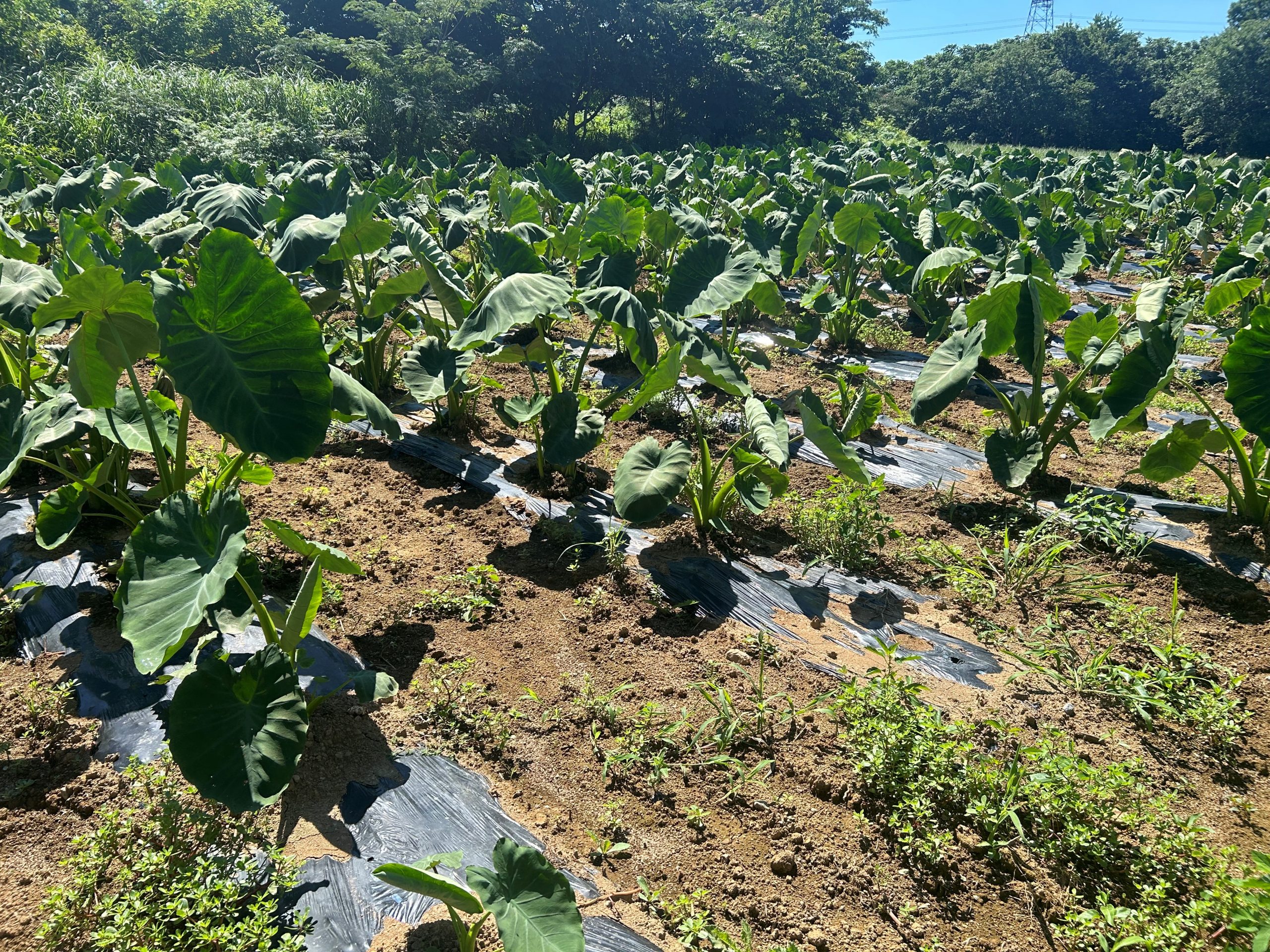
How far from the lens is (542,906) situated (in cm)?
147

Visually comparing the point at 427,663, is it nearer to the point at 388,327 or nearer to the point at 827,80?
the point at 388,327

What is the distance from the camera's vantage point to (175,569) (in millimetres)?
1859

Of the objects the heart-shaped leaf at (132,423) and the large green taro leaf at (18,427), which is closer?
the large green taro leaf at (18,427)

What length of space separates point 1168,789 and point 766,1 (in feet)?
117

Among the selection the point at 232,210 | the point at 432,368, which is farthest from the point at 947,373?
the point at 232,210

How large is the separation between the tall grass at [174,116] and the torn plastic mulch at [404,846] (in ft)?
34.8

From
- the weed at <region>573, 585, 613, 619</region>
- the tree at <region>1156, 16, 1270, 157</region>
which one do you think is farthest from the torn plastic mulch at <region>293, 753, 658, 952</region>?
the tree at <region>1156, 16, 1270, 157</region>

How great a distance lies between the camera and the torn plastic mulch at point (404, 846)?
1.64 metres

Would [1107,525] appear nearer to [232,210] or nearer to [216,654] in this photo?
[216,654]

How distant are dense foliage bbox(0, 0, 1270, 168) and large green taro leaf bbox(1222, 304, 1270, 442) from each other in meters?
12.5

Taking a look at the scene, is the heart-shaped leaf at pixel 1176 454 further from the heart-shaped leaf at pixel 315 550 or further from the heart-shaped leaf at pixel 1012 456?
the heart-shaped leaf at pixel 315 550

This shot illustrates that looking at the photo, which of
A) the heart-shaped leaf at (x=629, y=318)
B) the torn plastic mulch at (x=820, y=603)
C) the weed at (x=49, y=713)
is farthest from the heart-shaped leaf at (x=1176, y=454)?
the weed at (x=49, y=713)

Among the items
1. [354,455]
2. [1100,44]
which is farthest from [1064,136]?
[354,455]

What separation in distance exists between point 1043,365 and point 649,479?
191cm
